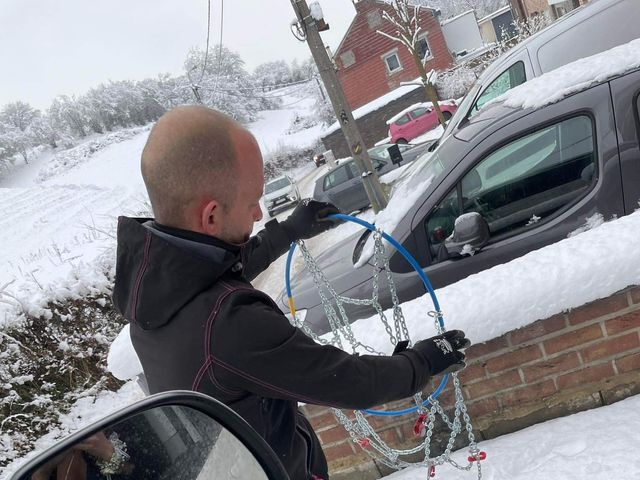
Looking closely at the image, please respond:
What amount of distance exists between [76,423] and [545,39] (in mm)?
7977

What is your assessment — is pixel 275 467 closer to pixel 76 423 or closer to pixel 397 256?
pixel 397 256

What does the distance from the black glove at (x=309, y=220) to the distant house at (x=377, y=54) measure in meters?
33.5

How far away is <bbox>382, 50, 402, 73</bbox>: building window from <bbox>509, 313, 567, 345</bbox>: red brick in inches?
1371

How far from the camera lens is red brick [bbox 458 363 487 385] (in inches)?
93.4

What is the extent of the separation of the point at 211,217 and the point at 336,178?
13014mm

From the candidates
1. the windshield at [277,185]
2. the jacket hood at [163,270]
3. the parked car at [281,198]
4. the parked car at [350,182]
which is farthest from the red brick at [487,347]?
the windshield at [277,185]

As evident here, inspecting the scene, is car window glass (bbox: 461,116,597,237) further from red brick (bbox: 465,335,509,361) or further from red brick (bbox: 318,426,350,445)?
red brick (bbox: 318,426,350,445)

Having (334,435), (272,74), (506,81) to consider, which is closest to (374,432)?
(334,435)

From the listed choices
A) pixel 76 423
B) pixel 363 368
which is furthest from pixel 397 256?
pixel 76 423

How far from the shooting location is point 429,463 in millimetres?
2260

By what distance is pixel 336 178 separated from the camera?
46.9 feet

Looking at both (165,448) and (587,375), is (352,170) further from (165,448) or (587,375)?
(165,448)

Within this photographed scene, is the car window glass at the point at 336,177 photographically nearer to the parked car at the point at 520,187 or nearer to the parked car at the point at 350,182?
the parked car at the point at 350,182

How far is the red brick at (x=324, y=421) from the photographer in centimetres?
251
